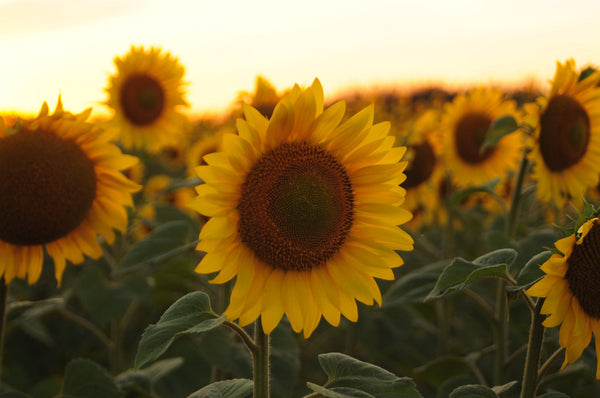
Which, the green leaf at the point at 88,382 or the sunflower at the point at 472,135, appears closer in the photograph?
the green leaf at the point at 88,382

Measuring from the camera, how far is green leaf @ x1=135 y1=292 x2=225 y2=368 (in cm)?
133

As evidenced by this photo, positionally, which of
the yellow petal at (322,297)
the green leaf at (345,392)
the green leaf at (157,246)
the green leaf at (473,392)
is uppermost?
the yellow petal at (322,297)

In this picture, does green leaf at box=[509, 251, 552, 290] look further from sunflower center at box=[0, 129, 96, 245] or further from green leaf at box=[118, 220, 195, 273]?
sunflower center at box=[0, 129, 96, 245]

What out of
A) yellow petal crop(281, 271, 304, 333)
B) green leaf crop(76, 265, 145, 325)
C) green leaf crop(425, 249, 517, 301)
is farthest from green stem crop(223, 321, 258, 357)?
green leaf crop(76, 265, 145, 325)

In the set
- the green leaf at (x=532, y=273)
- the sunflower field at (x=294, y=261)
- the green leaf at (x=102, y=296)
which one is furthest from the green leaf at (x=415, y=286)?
the green leaf at (x=102, y=296)

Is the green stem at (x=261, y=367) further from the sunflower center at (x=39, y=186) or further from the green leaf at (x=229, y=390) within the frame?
the sunflower center at (x=39, y=186)

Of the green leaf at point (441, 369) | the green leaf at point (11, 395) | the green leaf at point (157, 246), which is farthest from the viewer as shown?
the green leaf at point (441, 369)

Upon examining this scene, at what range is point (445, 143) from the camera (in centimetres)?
416

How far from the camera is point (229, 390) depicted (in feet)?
5.06

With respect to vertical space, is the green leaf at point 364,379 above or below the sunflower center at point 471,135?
below

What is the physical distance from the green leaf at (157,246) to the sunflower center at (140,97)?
2160mm

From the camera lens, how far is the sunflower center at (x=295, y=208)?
1581mm

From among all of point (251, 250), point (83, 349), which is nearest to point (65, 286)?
point (83, 349)

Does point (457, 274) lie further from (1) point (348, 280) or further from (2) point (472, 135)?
(2) point (472, 135)
